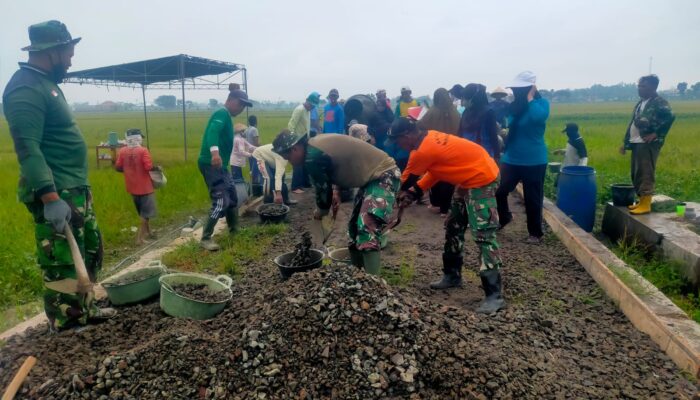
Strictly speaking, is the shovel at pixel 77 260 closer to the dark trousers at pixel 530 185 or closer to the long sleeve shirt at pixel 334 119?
the dark trousers at pixel 530 185

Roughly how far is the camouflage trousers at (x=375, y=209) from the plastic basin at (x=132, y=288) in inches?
66.2

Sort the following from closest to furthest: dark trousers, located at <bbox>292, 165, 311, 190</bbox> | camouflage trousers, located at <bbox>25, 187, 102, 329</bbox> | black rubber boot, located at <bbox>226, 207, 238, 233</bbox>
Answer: camouflage trousers, located at <bbox>25, 187, 102, 329</bbox>
black rubber boot, located at <bbox>226, 207, 238, 233</bbox>
dark trousers, located at <bbox>292, 165, 311, 190</bbox>

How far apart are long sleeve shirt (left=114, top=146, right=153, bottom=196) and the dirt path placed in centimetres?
301

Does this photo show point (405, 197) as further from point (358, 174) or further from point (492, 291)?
point (492, 291)

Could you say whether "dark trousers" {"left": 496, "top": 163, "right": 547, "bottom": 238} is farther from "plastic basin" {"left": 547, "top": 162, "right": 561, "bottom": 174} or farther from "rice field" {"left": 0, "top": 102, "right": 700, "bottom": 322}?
"plastic basin" {"left": 547, "top": 162, "right": 561, "bottom": 174}

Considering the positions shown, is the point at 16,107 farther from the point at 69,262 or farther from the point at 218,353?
the point at 218,353

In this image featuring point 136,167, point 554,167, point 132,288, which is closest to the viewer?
point 132,288

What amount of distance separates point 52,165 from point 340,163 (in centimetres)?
202

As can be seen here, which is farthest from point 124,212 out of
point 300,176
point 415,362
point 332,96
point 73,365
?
point 415,362

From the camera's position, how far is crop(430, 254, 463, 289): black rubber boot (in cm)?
426

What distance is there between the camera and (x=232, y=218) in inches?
236

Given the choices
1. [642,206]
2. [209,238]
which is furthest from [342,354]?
[642,206]

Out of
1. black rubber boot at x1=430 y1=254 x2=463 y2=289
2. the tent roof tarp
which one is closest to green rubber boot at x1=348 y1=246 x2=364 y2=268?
black rubber boot at x1=430 y1=254 x2=463 y2=289

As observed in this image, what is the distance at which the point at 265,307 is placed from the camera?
3.25 metres
